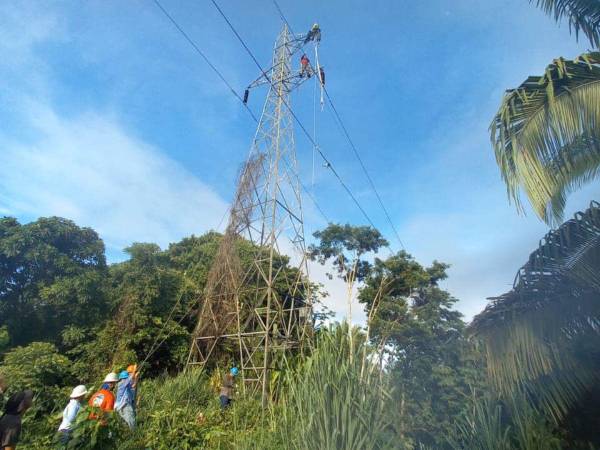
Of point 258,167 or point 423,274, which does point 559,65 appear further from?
point 423,274

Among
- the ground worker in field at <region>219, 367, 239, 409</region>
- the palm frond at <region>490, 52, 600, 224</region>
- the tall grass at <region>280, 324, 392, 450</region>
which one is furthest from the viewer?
the ground worker in field at <region>219, 367, 239, 409</region>

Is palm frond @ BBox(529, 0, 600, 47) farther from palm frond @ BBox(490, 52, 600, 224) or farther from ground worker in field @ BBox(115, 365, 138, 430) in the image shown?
ground worker in field @ BBox(115, 365, 138, 430)

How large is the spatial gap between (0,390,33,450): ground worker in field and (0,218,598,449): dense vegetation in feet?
1.93

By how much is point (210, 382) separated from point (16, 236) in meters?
7.53

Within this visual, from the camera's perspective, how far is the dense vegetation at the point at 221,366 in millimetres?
3369

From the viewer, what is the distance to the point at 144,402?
8.00m

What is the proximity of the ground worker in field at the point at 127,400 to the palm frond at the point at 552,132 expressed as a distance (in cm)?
626

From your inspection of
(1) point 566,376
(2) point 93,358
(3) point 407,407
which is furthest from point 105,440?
(3) point 407,407

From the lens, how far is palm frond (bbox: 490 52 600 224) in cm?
354

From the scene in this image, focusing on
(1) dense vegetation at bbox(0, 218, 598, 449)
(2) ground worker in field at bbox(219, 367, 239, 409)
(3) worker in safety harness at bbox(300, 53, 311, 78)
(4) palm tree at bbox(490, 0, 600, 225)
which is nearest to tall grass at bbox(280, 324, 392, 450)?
(1) dense vegetation at bbox(0, 218, 598, 449)

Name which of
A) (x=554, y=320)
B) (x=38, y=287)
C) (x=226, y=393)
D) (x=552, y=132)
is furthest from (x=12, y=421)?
(x=38, y=287)

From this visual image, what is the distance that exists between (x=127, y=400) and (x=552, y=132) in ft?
22.6

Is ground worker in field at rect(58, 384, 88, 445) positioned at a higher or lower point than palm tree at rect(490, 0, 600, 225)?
lower

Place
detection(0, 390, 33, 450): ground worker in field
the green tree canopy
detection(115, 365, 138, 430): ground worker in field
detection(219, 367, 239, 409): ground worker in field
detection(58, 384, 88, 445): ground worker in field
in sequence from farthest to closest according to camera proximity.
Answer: the green tree canopy < detection(219, 367, 239, 409): ground worker in field < detection(115, 365, 138, 430): ground worker in field < detection(58, 384, 88, 445): ground worker in field < detection(0, 390, 33, 450): ground worker in field
